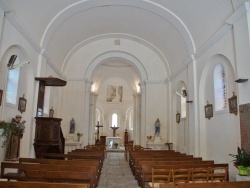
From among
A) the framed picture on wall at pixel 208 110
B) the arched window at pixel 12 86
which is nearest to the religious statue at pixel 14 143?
the arched window at pixel 12 86

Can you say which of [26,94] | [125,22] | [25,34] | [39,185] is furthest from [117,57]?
Result: [39,185]

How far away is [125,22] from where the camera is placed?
12625 millimetres

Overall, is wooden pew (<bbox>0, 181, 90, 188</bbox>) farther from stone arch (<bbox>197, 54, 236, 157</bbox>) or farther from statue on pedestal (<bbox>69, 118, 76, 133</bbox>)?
statue on pedestal (<bbox>69, 118, 76, 133</bbox>)

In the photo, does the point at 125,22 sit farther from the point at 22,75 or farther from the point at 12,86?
the point at 12,86

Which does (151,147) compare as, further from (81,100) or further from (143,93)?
(81,100)

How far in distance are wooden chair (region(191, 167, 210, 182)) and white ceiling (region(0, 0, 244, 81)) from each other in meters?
4.63

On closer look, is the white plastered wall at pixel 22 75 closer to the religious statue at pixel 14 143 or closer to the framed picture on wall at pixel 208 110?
the religious statue at pixel 14 143

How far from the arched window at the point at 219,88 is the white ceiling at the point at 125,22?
1.33 m

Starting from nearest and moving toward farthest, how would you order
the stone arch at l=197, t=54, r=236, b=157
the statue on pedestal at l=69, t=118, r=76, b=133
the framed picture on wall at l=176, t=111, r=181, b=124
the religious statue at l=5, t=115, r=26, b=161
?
the religious statue at l=5, t=115, r=26, b=161, the stone arch at l=197, t=54, r=236, b=157, the framed picture on wall at l=176, t=111, r=181, b=124, the statue on pedestal at l=69, t=118, r=76, b=133

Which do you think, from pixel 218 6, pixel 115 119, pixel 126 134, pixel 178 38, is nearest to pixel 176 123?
pixel 178 38

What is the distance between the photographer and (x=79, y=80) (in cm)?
1500

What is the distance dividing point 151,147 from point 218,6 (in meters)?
9.09

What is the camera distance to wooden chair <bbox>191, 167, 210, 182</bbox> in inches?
194

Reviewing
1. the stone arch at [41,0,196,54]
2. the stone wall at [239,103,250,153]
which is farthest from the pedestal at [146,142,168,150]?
the stone wall at [239,103,250,153]
